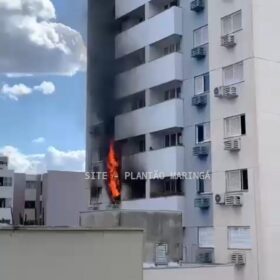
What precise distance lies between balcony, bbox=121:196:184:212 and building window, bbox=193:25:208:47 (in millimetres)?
5959

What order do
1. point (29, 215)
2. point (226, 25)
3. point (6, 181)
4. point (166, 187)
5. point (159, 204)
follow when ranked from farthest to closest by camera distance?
point (29, 215) < point (6, 181) < point (166, 187) < point (159, 204) < point (226, 25)

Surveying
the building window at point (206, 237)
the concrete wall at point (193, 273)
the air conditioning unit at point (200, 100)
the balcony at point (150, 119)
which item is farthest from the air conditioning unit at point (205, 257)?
the air conditioning unit at point (200, 100)

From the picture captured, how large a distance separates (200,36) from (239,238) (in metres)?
7.79

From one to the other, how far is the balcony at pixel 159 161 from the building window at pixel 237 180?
8.39 ft

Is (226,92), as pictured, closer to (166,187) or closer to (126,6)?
(166,187)

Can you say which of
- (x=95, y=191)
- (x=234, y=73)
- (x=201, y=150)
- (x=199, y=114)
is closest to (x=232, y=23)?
(x=234, y=73)

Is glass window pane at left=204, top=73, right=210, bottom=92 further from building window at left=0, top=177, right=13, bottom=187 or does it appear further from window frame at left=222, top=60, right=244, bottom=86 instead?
building window at left=0, top=177, right=13, bottom=187

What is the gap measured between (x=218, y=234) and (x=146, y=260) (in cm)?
311

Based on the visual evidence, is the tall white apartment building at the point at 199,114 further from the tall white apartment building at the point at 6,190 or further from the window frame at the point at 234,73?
the tall white apartment building at the point at 6,190

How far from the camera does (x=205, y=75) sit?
2111cm

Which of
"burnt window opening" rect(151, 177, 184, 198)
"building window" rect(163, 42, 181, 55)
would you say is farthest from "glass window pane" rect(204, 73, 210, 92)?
"burnt window opening" rect(151, 177, 184, 198)

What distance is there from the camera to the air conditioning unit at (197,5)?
21422 millimetres

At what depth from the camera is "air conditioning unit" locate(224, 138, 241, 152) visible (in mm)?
19125

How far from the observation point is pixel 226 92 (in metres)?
19.6
